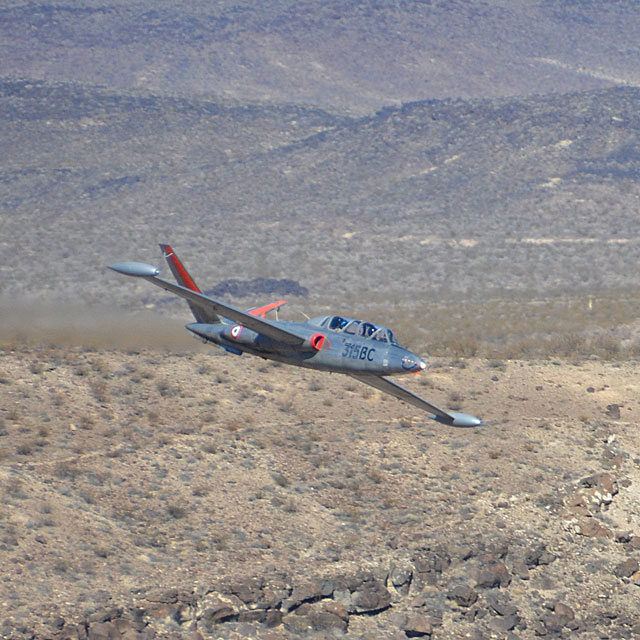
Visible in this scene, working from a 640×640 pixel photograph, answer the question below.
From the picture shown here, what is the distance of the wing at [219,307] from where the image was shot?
2742cm

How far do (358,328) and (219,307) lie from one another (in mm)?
4443

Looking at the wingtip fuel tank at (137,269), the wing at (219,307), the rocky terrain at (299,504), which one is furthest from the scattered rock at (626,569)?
the wingtip fuel tank at (137,269)

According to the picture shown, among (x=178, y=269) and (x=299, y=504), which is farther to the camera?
(x=299, y=504)

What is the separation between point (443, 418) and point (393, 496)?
4.81 m

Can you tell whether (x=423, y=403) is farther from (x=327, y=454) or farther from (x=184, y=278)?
(x=184, y=278)

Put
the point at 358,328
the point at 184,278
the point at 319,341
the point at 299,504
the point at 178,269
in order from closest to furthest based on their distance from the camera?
1. the point at 319,341
2. the point at 358,328
3. the point at 178,269
4. the point at 184,278
5. the point at 299,504

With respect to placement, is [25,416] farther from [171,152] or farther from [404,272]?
[171,152]

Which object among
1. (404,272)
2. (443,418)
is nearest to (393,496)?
(443,418)

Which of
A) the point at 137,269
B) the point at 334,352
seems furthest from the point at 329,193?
the point at 137,269

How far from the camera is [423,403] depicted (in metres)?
32.5

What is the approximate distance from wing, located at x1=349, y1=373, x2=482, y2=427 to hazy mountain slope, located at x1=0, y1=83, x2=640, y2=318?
38.4m

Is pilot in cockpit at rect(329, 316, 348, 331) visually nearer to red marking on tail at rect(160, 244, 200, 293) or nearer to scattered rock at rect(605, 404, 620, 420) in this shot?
red marking on tail at rect(160, 244, 200, 293)

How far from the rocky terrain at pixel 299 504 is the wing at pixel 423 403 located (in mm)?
4223

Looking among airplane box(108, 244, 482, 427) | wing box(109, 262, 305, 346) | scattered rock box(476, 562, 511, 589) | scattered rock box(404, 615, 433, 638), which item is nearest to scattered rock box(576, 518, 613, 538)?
scattered rock box(476, 562, 511, 589)
